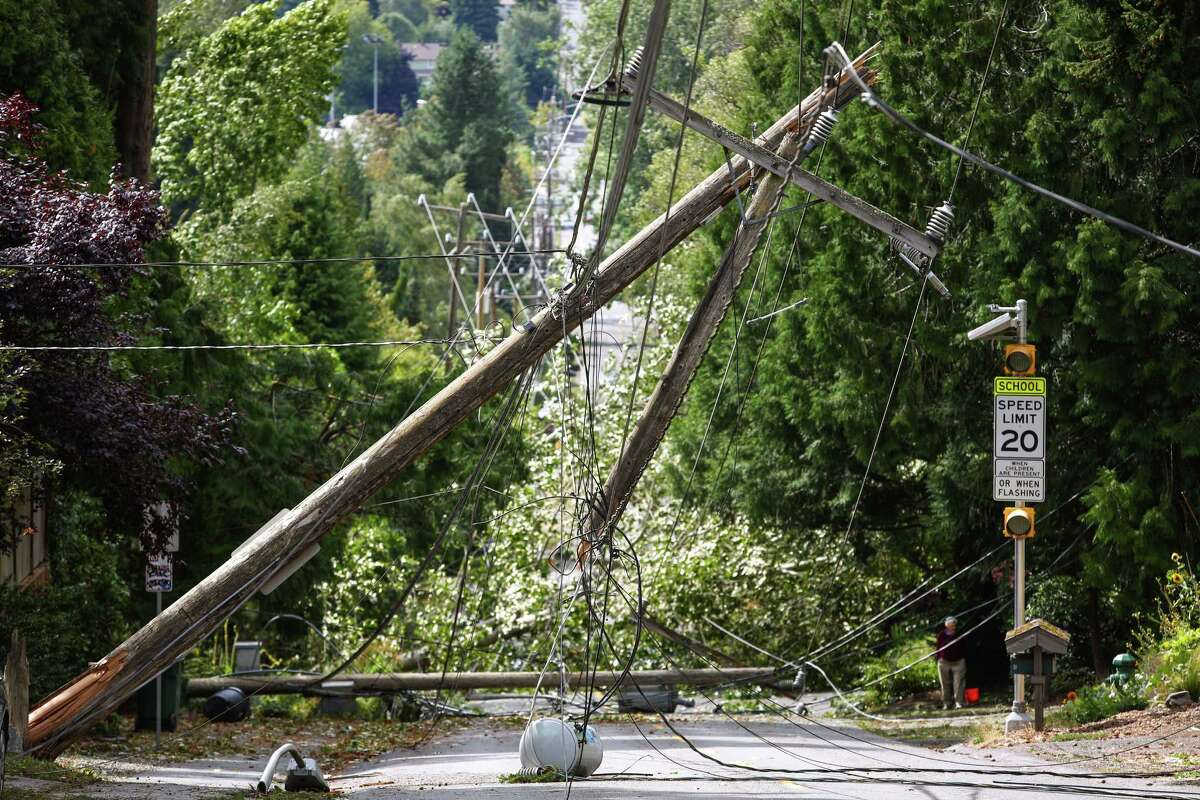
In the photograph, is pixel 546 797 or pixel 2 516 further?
pixel 2 516

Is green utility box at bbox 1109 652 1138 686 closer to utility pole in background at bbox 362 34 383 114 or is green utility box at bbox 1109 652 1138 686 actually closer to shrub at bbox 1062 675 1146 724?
shrub at bbox 1062 675 1146 724

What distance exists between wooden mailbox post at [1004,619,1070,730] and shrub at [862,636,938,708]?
6553 millimetres

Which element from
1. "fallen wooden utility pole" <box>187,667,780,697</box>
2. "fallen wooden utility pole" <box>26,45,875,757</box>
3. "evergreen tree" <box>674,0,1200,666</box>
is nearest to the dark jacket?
"evergreen tree" <box>674,0,1200,666</box>

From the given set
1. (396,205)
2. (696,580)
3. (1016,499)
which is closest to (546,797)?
(1016,499)

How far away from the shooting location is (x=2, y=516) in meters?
14.2

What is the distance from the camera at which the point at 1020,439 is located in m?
16.6

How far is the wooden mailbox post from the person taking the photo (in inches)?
615

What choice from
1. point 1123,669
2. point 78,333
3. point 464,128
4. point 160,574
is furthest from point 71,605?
point 464,128

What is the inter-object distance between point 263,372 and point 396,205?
57775 millimetres

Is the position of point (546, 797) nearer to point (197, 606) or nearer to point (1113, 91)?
point (197, 606)

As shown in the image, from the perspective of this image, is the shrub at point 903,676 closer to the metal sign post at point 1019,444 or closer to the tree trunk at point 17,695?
the metal sign post at point 1019,444

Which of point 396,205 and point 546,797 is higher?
point 396,205

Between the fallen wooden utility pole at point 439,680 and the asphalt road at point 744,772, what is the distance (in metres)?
1.95

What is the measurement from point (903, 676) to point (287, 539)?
1155cm
